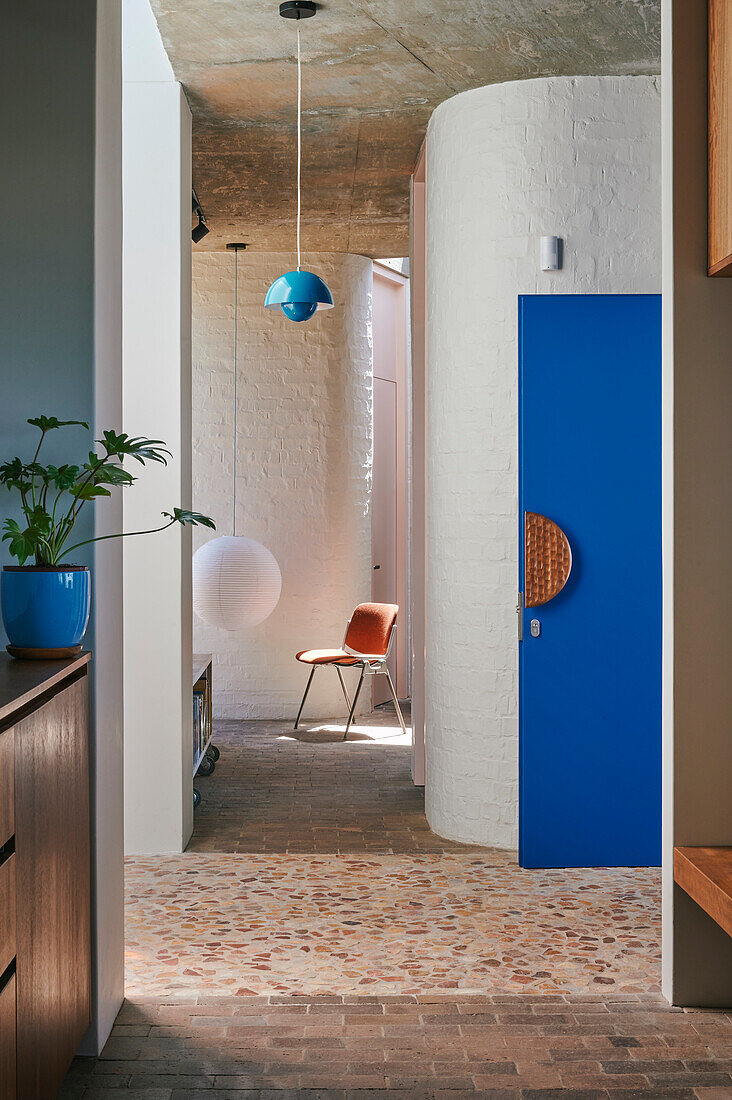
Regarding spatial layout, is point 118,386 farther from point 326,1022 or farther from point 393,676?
point 393,676

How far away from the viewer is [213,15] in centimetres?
414

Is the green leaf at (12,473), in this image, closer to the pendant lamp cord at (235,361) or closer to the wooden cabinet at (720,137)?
the wooden cabinet at (720,137)

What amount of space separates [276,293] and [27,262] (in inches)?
95.7

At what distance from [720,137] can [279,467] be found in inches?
218

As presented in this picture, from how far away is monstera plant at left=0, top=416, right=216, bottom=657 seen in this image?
246cm

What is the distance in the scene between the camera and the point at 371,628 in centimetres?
734

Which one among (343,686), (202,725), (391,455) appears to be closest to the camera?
(202,725)

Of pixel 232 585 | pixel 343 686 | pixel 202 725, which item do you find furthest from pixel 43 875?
pixel 343 686

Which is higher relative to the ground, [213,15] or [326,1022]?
[213,15]

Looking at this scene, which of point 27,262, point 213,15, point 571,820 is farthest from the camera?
point 571,820

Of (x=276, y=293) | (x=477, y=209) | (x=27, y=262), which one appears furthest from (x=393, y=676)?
(x=27, y=262)

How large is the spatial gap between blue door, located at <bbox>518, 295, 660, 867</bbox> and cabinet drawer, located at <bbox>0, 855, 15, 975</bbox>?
9.13ft

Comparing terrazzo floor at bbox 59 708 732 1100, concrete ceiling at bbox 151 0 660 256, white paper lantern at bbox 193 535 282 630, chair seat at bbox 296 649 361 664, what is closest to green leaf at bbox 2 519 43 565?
terrazzo floor at bbox 59 708 732 1100

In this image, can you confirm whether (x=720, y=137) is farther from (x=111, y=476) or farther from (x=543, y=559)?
(x=543, y=559)
